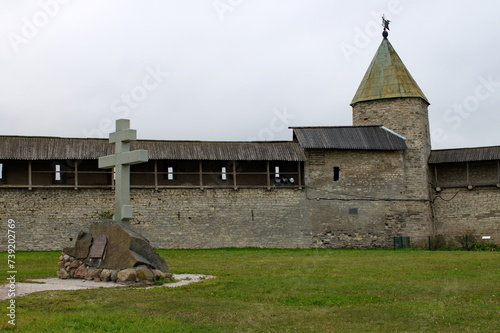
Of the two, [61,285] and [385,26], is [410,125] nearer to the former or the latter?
[385,26]

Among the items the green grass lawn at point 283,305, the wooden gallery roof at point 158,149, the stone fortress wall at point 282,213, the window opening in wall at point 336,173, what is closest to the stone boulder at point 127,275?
the green grass lawn at point 283,305

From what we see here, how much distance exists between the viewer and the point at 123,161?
1473 cm

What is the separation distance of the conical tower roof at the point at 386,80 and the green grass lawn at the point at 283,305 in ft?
56.1

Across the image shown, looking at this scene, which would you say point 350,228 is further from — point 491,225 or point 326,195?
point 491,225

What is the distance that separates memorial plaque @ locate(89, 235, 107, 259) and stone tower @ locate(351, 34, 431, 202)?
1908 centimetres

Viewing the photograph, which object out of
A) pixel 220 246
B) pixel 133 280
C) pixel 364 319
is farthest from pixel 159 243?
pixel 364 319

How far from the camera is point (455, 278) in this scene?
14.5 metres

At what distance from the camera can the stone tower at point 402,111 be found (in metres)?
30.4

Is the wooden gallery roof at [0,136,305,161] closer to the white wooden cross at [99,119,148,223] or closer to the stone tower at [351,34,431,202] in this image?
the stone tower at [351,34,431,202]

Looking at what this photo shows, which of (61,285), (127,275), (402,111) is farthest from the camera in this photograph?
(402,111)

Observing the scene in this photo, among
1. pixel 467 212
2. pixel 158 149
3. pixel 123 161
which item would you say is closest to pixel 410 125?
pixel 467 212

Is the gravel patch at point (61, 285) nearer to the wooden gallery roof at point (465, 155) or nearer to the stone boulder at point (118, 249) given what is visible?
the stone boulder at point (118, 249)

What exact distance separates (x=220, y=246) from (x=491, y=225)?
41.1 feet

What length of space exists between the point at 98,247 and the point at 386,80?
21637mm
